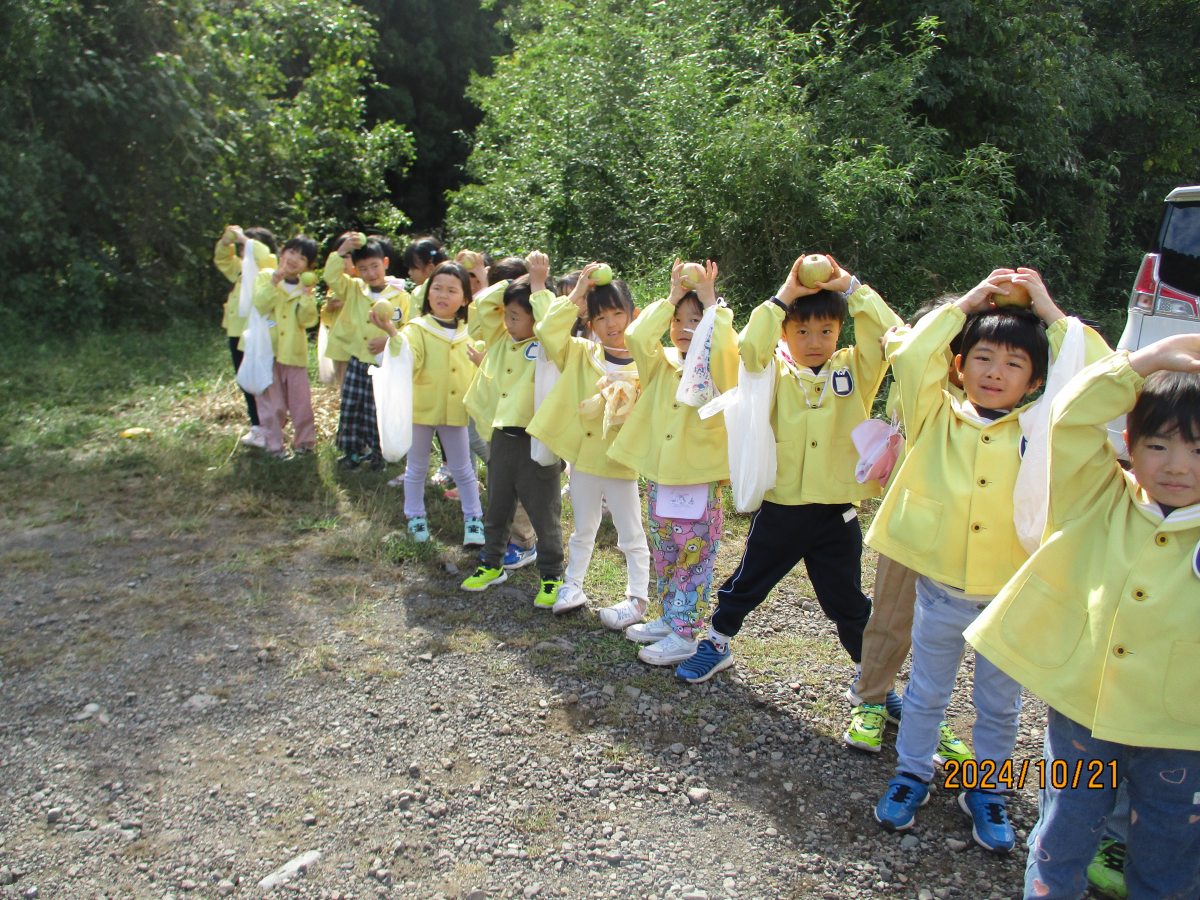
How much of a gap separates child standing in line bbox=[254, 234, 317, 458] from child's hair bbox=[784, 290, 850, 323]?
13.8 feet

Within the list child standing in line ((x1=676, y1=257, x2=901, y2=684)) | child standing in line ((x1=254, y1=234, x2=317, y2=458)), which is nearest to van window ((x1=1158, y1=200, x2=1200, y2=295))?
child standing in line ((x1=676, y1=257, x2=901, y2=684))

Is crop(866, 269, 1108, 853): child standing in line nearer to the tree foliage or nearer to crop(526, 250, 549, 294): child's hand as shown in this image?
crop(526, 250, 549, 294): child's hand

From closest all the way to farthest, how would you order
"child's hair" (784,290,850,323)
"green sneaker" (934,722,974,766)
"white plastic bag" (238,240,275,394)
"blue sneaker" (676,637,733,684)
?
1. "green sneaker" (934,722,974,766)
2. "child's hair" (784,290,850,323)
3. "blue sneaker" (676,637,733,684)
4. "white plastic bag" (238,240,275,394)

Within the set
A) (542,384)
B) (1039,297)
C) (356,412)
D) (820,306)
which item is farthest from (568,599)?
(356,412)

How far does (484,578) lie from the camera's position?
4906mm

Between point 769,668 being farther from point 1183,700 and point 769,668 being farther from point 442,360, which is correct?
point 442,360

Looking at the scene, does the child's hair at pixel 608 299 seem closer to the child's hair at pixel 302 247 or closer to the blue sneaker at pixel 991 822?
the blue sneaker at pixel 991 822

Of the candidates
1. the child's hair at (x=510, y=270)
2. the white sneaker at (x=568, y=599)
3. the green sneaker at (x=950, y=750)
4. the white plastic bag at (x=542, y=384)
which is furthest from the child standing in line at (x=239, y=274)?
the green sneaker at (x=950, y=750)

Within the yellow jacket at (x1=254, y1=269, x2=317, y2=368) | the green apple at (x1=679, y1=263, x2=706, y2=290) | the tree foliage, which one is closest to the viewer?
the green apple at (x1=679, y1=263, x2=706, y2=290)

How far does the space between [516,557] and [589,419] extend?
3.89ft

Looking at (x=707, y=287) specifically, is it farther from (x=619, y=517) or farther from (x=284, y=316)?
(x=284, y=316)

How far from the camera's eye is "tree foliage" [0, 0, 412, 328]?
1026 cm

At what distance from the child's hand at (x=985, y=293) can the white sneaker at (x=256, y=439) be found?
5321 mm

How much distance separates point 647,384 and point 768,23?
5982mm
